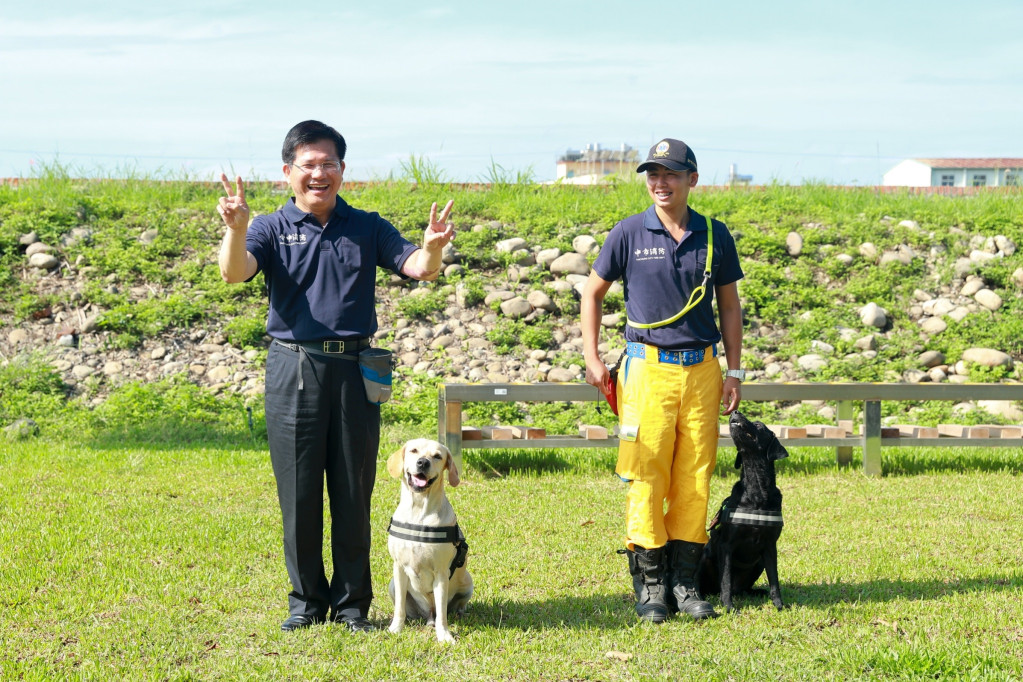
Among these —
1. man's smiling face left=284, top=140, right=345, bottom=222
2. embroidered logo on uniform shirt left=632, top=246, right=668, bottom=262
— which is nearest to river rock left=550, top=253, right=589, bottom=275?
embroidered logo on uniform shirt left=632, top=246, right=668, bottom=262

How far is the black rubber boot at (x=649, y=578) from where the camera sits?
4.55 metres

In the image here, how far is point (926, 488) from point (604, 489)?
98.1 inches

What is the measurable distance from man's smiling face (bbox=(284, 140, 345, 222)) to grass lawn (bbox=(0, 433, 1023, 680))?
1854 mm

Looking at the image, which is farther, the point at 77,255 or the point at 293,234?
the point at 77,255

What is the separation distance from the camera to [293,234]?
424cm

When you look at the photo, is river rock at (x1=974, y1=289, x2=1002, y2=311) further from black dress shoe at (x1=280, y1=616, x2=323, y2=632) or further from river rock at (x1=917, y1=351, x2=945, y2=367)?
black dress shoe at (x1=280, y1=616, x2=323, y2=632)

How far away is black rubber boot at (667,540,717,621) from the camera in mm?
4605

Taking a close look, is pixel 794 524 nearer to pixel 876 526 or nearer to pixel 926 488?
pixel 876 526

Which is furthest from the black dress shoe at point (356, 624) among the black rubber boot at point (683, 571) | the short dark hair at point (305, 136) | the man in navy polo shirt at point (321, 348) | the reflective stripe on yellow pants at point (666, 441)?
the short dark hair at point (305, 136)

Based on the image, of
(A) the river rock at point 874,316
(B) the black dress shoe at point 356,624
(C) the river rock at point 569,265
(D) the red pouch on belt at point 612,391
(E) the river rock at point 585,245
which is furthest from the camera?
(E) the river rock at point 585,245

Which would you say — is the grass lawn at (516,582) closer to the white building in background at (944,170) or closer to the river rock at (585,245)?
the river rock at (585,245)

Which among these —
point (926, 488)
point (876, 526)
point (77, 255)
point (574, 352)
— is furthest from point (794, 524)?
point (77, 255)

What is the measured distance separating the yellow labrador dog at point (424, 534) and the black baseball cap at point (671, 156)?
1647mm

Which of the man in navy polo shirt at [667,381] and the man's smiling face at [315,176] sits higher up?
the man's smiling face at [315,176]
